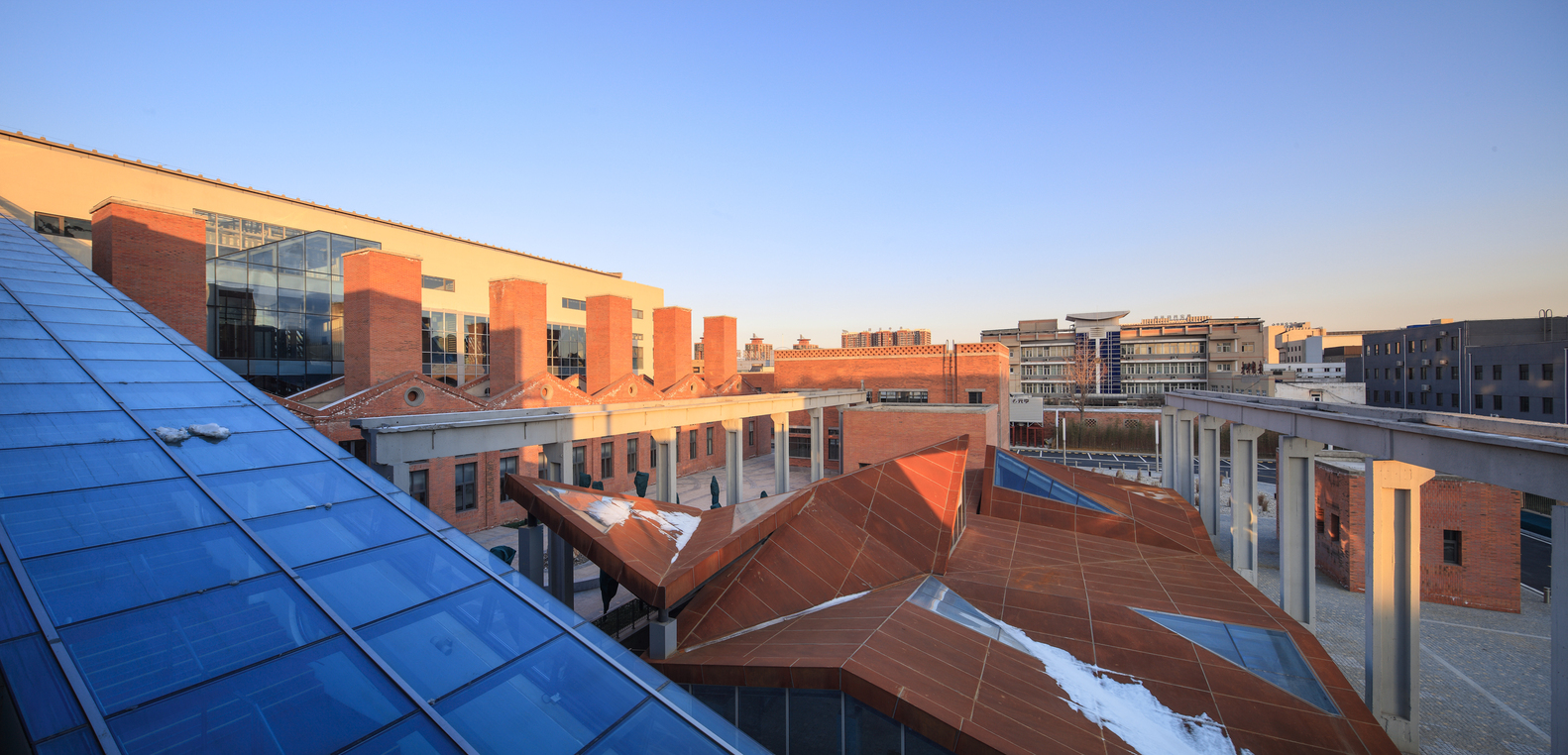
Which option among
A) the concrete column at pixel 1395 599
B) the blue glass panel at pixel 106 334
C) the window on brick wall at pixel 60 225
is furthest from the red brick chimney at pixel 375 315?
the concrete column at pixel 1395 599

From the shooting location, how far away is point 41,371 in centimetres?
659

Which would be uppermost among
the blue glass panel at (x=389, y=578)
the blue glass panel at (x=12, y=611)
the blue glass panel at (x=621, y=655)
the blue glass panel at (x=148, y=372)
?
the blue glass panel at (x=148, y=372)

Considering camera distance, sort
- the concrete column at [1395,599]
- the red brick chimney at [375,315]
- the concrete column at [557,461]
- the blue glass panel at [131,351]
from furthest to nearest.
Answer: the red brick chimney at [375,315], the concrete column at [557,461], the concrete column at [1395,599], the blue glass panel at [131,351]

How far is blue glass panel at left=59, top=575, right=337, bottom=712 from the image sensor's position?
3.40 metres

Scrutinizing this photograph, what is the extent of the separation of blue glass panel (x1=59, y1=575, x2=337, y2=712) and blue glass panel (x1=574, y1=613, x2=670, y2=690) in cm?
192

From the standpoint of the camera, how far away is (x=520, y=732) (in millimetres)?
3865

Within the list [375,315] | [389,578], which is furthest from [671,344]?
[389,578]

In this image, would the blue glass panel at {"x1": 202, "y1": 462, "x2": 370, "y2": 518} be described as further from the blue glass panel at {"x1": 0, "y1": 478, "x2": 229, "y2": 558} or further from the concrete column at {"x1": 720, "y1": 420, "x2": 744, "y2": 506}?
the concrete column at {"x1": 720, "y1": 420, "x2": 744, "y2": 506}

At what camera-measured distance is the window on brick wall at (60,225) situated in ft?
63.7

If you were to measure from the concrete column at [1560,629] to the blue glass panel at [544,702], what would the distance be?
36.3ft

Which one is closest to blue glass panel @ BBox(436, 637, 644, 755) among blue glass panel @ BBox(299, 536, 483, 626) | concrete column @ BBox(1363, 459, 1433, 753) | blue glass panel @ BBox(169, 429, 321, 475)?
Result: blue glass panel @ BBox(299, 536, 483, 626)

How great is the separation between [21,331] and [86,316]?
115 cm

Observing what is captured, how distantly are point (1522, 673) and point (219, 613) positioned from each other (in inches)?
888

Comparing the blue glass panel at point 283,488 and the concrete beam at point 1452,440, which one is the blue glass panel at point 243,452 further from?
the concrete beam at point 1452,440
